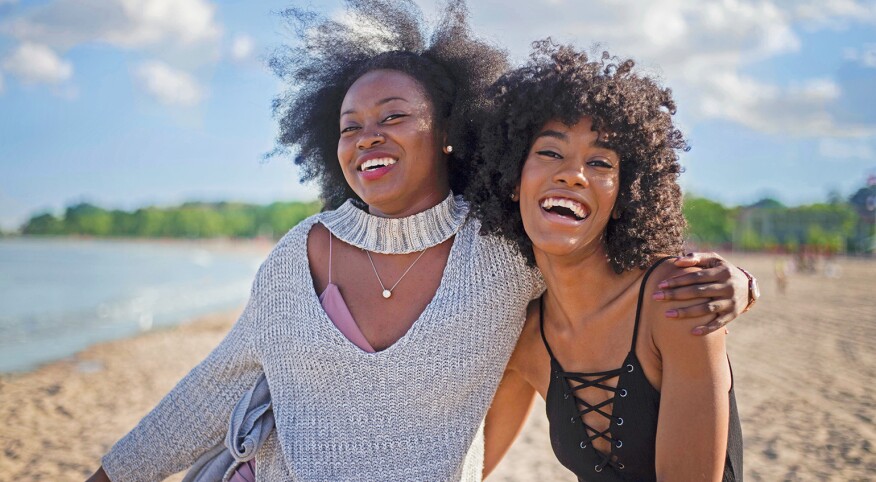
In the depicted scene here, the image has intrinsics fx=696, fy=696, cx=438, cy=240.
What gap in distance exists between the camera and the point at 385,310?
2.82m

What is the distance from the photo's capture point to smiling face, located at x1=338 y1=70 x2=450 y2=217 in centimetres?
286

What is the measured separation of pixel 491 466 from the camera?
3.30 m

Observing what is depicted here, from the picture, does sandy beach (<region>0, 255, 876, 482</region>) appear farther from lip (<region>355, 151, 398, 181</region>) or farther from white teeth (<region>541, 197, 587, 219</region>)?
white teeth (<region>541, 197, 587, 219</region>)

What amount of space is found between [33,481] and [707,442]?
20.0ft

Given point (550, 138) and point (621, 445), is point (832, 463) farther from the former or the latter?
point (550, 138)

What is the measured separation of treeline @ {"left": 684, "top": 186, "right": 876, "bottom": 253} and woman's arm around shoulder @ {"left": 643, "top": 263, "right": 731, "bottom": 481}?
217ft

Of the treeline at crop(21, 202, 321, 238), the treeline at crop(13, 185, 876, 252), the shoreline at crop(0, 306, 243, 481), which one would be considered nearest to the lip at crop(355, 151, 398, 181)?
the shoreline at crop(0, 306, 243, 481)

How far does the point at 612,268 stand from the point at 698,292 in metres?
0.38

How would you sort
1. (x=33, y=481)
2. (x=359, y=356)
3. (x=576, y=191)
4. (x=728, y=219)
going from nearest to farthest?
(x=576, y=191), (x=359, y=356), (x=33, y=481), (x=728, y=219)

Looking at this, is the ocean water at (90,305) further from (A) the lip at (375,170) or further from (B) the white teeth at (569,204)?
(B) the white teeth at (569,204)

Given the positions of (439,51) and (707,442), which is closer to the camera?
(707,442)

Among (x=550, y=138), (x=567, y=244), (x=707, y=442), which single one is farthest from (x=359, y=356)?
(x=707, y=442)

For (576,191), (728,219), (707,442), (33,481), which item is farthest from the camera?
(728,219)

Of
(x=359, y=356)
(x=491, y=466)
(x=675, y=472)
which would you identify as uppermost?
(x=359, y=356)
